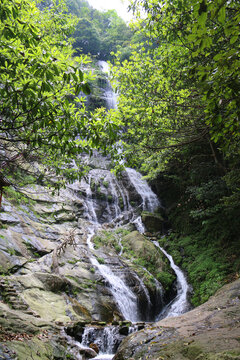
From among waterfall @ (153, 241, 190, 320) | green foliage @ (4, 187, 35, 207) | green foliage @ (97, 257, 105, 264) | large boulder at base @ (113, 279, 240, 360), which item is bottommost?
waterfall @ (153, 241, 190, 320)

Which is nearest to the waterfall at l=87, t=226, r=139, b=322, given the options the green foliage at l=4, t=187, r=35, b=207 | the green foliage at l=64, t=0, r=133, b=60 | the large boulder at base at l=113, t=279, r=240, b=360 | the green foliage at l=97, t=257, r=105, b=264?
the green foliage at l=97, t=257, r=105, b=264

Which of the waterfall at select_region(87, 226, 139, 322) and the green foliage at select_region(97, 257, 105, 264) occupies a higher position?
the green foliage at select_region(97, 257, 105, 264)

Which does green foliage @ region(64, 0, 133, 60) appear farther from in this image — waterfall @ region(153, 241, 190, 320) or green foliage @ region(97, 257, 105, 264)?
waterfall @ region(153, 241, 190, 320)

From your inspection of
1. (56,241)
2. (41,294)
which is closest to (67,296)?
(41,294)

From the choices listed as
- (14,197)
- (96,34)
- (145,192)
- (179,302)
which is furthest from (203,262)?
(96,34)

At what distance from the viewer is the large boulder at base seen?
112 inches

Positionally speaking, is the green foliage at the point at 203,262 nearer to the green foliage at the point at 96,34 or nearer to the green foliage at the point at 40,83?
the green foliage at the point at 40,83

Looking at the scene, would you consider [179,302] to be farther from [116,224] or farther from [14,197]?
[14,197]

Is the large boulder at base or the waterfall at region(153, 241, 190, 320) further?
the waterfall at region(153, 241, 190, 320)

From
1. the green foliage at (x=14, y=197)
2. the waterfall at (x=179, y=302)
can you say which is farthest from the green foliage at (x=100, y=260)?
the green foliage at (x=14, y=197)

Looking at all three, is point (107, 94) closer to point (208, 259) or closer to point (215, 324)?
point (208, 259)

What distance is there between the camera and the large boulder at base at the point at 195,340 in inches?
112

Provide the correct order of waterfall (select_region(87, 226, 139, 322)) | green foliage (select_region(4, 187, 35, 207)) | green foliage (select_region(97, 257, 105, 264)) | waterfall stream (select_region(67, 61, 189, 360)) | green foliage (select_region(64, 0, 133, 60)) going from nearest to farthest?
waterfall stream (select_region(67, 61, 189, 360)), waterfall (select_region(87, 226, 139, 322)), green foliage (select_region(97, 257, 105, 264)), green foliage (select_region(4, 187, 35, 207)), green foliage (select_region(64, 0, 133, 60))

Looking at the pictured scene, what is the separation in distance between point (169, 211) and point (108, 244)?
6.80m
